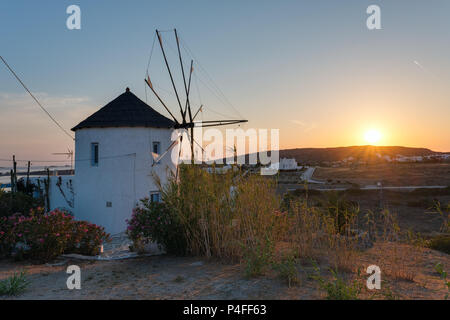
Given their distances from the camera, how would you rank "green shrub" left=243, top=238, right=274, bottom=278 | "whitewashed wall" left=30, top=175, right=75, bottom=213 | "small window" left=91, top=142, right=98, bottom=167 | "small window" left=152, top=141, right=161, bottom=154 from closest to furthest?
"green shrub" left=243, top=238, right=274, bottom=278 < "small window" left=91, top=142, right=98, bottom=167 < "small window" left=152, top=141, right=161, bottom=154 < "whitewashed wall" left=30, top=175, right=75, bottom=213

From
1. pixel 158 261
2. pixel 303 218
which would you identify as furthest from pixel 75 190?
pixel 303 218

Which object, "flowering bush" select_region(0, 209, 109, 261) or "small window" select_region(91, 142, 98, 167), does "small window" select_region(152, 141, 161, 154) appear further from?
"flowering bush" select_region(0, 209, 109, 261)

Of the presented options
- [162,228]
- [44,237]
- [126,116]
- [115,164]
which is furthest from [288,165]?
[44,237]

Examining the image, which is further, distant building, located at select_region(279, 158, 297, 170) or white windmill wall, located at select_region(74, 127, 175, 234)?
distant building, located at select_region(279, 158, 297, 170)

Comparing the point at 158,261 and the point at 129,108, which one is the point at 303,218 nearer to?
the point at 158,261

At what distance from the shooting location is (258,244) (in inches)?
281

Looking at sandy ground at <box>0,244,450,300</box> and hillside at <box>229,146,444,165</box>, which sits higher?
hillside at <box>229,146,444,165</box>

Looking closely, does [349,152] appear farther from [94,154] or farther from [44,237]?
[44,237]

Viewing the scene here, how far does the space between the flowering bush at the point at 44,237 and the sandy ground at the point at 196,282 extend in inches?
40.8

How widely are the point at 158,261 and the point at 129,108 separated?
11153 mm

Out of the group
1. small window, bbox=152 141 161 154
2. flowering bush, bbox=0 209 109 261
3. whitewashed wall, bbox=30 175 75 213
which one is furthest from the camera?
whitewashed wall, bbox=30 175 75 213

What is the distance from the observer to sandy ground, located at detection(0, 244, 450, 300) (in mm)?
5391

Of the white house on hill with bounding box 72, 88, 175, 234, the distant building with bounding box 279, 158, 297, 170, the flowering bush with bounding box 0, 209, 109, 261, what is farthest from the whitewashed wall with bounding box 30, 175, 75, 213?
the distant building with bounding box 279, 158, 297, 170

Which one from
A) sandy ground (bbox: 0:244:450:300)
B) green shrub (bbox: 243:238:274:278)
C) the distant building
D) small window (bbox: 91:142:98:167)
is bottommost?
sandy ground (bbox: 0:244:450:300)
